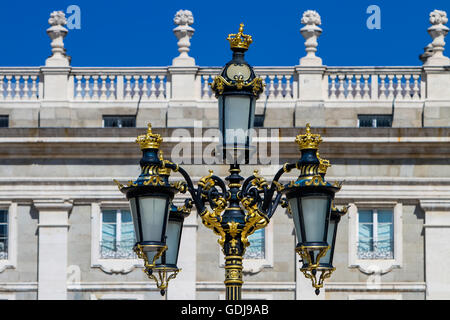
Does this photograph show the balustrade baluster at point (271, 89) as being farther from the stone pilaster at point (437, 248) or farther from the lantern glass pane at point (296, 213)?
the lantern glass pane at point (296, 213)

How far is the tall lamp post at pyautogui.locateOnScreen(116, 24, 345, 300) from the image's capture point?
1966 centimetres

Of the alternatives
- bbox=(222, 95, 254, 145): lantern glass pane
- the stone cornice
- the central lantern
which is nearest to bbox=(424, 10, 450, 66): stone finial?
the stone cornice

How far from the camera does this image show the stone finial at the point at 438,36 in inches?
1729

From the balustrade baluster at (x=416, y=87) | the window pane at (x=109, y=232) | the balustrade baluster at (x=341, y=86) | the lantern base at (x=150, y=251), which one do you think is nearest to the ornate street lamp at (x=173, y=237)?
the lantern base at (x=150, y=251)

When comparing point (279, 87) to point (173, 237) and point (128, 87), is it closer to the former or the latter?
point (128, 87)

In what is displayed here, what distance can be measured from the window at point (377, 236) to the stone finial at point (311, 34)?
4.31m

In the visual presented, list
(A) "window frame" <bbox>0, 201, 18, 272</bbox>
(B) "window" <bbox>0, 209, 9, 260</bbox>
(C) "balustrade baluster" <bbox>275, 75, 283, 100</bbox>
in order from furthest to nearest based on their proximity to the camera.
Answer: (C) "balustrade baluster" <bbox>275, 75, 283, 100</bbox>, (B) "window" <bbox>0, 209, 9, 260</bbox>, (A) "window frame" <bbox>0, 201, 18, 272</bbox>

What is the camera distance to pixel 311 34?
43.9 m

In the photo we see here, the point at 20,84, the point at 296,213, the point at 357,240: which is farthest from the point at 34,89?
the point at 296,213

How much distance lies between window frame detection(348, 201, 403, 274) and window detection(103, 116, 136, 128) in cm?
628

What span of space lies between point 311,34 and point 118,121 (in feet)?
18.6

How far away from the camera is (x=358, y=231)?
43625 millimetres

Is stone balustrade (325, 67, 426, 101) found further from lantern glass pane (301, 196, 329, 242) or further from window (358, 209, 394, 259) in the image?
lantern glass pane (301, 196, 329, 242)
